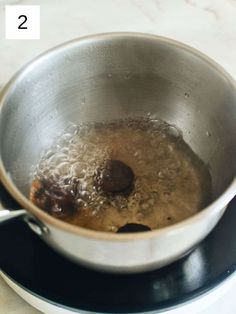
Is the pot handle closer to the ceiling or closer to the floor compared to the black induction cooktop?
closer to the ceiling

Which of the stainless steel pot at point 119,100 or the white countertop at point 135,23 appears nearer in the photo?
the stainless steel pot at point 119,100

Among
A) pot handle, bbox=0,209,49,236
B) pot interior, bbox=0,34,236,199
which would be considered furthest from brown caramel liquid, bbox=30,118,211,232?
pot handle, bbox=0,209,49,236

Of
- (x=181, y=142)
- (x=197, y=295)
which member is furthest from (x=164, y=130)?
(x=197, y=295)

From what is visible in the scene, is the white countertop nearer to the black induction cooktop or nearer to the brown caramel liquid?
the brown caramel liquid

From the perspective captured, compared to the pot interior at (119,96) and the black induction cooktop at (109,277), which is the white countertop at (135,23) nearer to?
the pot interior at (119,96)

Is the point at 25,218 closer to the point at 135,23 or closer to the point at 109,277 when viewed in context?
the point at 109,277

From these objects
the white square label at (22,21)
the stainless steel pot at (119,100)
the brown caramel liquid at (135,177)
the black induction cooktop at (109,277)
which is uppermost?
the white square label at (22,21)

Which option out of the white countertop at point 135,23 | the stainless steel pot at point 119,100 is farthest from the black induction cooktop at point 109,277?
the white countertop at point 135,23
